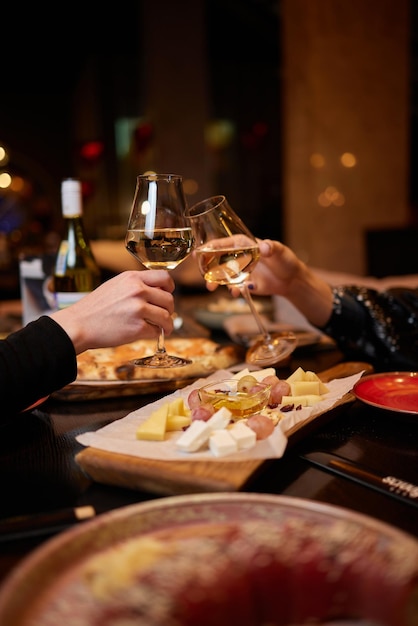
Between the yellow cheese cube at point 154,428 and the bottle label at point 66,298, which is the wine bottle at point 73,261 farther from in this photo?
the yellow cheese cube at point 154,428

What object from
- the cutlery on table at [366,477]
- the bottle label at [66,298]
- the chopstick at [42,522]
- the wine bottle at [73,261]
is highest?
the wine bottle at [73,261]

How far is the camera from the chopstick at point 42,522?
743 mm

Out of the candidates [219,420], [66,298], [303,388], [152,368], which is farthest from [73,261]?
[219,420]

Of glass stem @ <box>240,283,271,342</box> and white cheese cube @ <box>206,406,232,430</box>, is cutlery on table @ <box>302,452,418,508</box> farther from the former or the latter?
A: glass stem @ <box>240,283,271,342</box>

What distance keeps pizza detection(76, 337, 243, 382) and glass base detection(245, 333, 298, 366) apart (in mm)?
63

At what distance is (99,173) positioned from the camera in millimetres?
12273

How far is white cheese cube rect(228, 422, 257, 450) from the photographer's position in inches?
35.0

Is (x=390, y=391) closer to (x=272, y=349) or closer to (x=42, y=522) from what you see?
(x=272, y=349)

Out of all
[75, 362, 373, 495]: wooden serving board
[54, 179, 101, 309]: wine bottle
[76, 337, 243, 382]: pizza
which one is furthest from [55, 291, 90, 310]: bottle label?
[75, 362, 373, 495]: wooden serving board

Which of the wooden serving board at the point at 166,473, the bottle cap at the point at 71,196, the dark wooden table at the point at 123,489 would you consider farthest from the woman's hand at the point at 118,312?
the bottle cap at the point at 71,196

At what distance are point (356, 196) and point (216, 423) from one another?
16.0 ft

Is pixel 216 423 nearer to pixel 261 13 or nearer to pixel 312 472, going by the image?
pixel 312 472

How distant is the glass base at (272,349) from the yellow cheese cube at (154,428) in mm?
488

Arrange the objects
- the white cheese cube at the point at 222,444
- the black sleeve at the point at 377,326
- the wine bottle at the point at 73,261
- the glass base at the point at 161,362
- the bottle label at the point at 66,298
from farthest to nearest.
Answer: the wine bottle at the point at 73,261 → the bottle label at the point at 66,298 → the black sleeve at the point at 377,326 → the glass base at the point at 161,362 → the white cheese cube at the point at 222,444
